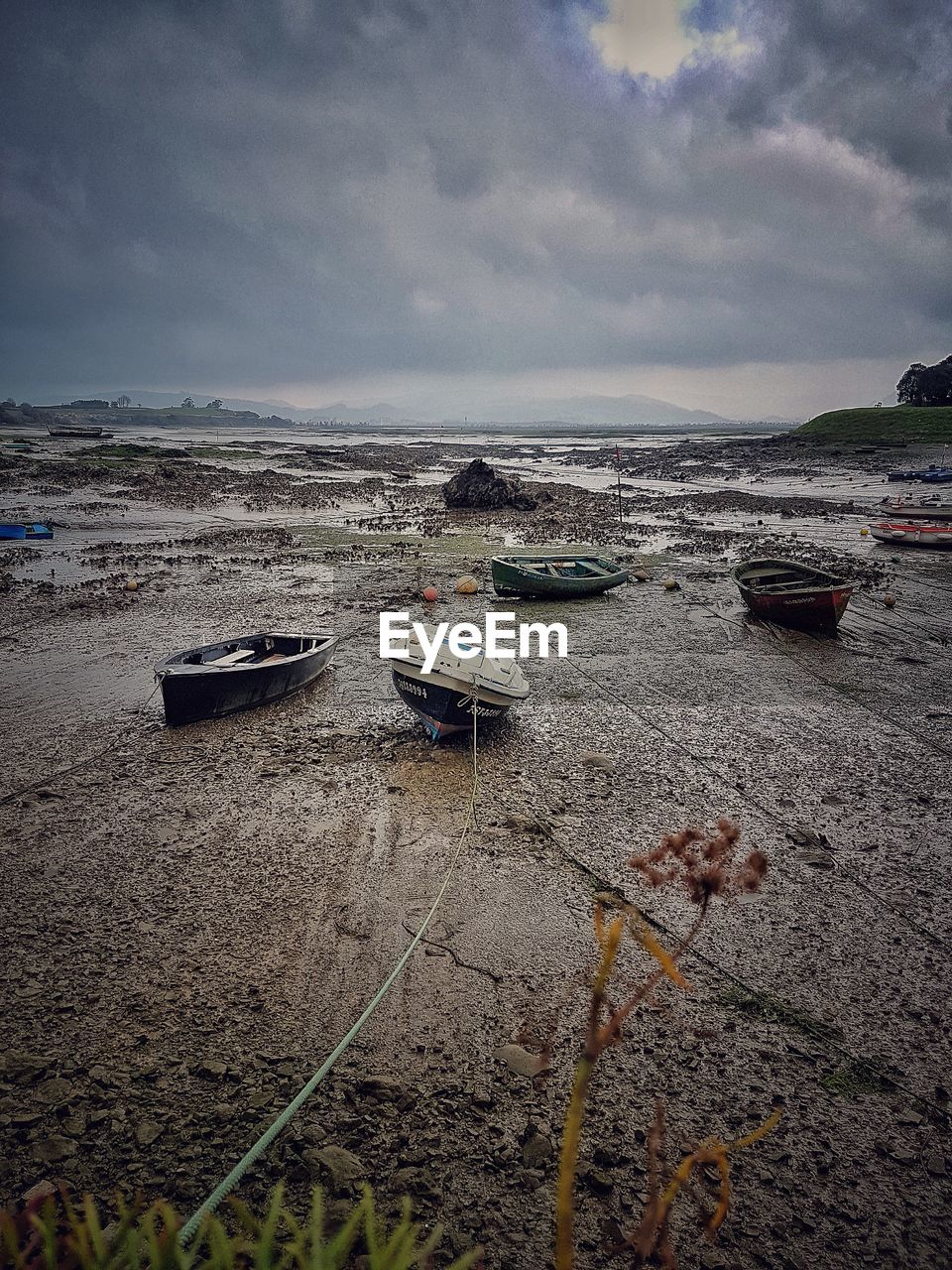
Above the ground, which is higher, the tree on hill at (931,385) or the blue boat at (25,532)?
the tree on hill at (931,385)

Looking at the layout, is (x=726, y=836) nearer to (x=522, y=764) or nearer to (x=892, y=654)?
(x=522, y=764)

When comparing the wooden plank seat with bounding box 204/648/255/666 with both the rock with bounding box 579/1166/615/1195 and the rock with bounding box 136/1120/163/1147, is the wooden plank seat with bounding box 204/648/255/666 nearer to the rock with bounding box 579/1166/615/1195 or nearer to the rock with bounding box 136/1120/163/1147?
the rock with bounding box 136/1120/163/1147

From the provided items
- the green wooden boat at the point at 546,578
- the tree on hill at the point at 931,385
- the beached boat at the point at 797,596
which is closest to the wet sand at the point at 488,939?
the beached boat at the point at 797,596

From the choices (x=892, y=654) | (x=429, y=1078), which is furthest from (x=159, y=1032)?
(x=892, y=654)

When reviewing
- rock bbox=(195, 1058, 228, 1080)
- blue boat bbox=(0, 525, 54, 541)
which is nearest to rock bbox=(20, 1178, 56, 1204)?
rock bbox=(195, 1058, 228, 1080)

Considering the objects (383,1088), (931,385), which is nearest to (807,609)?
(383,1088)

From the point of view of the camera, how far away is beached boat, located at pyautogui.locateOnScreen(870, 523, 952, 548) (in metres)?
24.0

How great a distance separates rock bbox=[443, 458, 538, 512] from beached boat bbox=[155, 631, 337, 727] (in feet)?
81.4

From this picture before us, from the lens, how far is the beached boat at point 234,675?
1022 cm

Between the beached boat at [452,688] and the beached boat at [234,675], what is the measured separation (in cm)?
216

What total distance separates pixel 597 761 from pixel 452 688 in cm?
222

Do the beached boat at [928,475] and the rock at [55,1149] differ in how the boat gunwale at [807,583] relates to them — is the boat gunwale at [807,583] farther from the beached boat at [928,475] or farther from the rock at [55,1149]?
the beached boat at [928,475]

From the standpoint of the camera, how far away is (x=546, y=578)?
58.2 ft

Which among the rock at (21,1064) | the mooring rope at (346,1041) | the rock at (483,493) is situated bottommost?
the rock at (21,1064)
